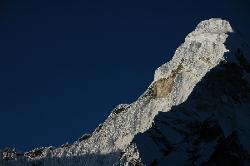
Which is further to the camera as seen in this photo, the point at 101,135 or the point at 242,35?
the point at 101,135

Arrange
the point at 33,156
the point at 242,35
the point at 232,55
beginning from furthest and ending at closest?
the point at 33,156, the point at 242,35, the point at 232,55

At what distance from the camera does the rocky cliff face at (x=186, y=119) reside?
360 ft

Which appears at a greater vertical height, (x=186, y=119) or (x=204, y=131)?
(x=186, y=119)

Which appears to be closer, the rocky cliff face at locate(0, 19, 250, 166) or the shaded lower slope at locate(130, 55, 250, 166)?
the shaded lower slope at locate(130, 55, 250, 166)

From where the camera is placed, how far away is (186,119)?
117 metres

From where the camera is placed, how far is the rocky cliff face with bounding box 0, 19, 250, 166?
360 ft

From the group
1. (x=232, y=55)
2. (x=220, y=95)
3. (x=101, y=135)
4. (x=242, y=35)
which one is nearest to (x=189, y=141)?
(x=220, y=95)

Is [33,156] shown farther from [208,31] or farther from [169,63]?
[208,31]

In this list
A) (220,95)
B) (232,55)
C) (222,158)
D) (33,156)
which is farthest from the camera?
(33,156)

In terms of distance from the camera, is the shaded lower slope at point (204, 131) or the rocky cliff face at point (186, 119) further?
the rocky cliff face at point (186, 119)

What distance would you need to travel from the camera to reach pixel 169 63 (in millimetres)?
161875

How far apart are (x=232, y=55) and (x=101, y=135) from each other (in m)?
49.8

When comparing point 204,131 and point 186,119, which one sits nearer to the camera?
point 204,131

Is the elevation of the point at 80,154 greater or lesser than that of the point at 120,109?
lesser
